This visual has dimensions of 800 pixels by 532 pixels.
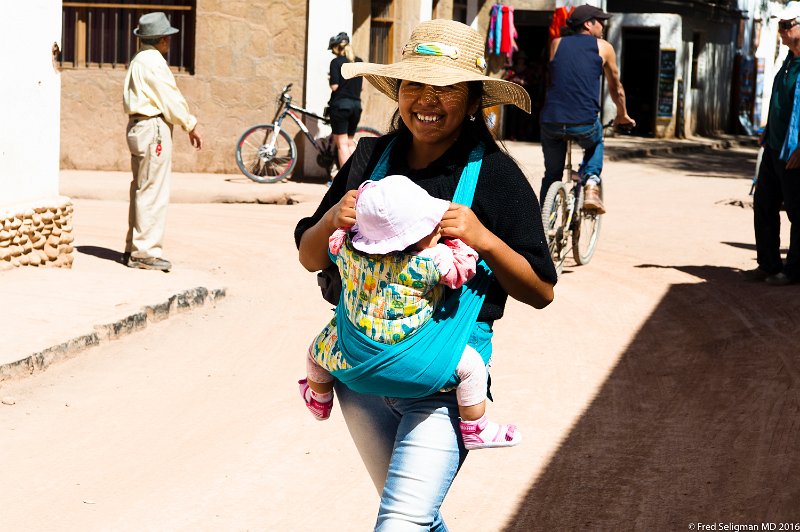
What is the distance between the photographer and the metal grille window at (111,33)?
17266mm

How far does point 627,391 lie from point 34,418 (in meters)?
3.05

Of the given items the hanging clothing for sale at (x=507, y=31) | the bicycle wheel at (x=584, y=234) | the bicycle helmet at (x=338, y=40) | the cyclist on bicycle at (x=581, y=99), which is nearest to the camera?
the cyclist on bicycle at (x=581, y=99)

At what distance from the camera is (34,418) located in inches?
235

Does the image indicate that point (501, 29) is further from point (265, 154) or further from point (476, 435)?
point (476, 435)

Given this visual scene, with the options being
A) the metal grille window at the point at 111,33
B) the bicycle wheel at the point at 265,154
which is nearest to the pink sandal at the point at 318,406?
the bicycle wheel at the point at 265,154

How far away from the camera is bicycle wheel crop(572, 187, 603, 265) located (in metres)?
10.3

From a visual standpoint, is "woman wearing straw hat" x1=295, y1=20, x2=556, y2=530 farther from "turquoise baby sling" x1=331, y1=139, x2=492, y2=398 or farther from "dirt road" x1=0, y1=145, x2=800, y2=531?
"dirt road" x1=0, y1=145, x2=800, y2=531

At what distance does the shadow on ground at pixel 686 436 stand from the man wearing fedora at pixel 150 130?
378 cm

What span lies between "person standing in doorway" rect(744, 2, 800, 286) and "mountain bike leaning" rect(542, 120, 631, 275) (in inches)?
46.1

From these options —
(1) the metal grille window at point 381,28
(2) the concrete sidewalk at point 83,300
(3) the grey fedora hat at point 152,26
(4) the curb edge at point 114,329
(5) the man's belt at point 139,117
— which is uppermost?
(1) the metal grille window at point 381,28

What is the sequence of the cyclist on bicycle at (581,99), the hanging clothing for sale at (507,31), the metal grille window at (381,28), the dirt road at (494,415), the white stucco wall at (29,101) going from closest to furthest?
the dirt road at (494,415)
the white stucco wall at (29,101)
the cyclist on bicycle at (581,99)
the metal grille window at (381,28)
the hanging clothing for sale at (507,31)

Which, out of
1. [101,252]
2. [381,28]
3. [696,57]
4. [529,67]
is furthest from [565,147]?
[696,57]

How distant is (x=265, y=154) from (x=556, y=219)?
24.1 ft

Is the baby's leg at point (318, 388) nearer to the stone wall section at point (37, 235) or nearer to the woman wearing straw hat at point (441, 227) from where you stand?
the woman wearing straw hat at point (441, 227)
